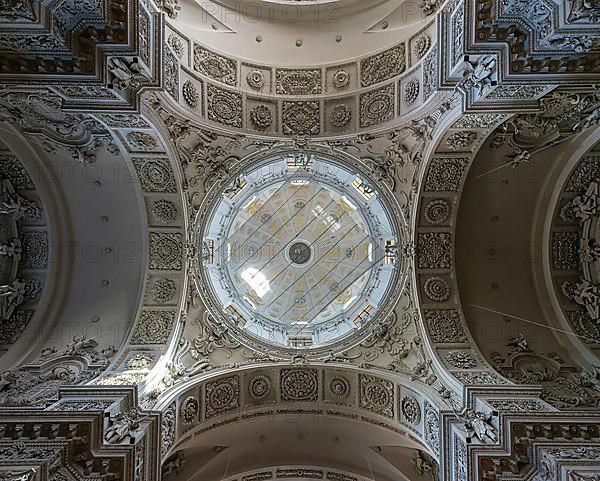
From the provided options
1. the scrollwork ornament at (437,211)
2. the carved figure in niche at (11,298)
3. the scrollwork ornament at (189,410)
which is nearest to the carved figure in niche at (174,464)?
the scrollwork ornament at (189,410)

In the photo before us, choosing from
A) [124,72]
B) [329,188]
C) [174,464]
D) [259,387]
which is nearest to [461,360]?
[259,387]

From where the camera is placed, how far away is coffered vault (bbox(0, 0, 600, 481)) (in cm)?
1269

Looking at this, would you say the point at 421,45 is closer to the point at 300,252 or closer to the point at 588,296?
the point at 300,252

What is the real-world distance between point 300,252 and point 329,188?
3.55m

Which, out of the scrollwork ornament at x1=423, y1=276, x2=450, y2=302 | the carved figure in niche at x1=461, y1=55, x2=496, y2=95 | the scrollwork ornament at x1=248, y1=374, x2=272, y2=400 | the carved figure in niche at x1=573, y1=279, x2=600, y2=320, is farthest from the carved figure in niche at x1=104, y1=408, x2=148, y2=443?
the carved figure in niche at x1=573, y1=279, x2=600, y2=320

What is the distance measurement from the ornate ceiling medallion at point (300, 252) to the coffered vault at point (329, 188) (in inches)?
4.7

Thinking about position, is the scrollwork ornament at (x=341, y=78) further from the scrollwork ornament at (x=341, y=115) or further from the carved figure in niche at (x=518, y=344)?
the carved figure in niche at (x=518, y=344)

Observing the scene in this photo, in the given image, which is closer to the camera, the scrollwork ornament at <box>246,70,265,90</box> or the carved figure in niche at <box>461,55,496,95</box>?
the carved figure in niche at <box>461,55,496,95</box>

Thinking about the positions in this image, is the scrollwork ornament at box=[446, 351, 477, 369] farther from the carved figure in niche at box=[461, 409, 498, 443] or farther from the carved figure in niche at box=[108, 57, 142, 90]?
the carved figure in niche at box=[108, 57, 142, 90]

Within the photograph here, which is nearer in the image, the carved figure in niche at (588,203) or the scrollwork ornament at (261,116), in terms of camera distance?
the carved figure in niche at (588,203)

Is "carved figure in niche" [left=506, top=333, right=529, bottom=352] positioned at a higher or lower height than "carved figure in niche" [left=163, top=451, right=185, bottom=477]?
higher

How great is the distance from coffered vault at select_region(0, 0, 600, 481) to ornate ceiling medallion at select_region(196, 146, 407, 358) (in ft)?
0.39

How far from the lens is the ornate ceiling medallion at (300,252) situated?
14.5 metres

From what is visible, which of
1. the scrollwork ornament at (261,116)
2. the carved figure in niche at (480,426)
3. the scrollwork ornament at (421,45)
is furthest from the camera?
the scrollwork ornament at (261,116)
